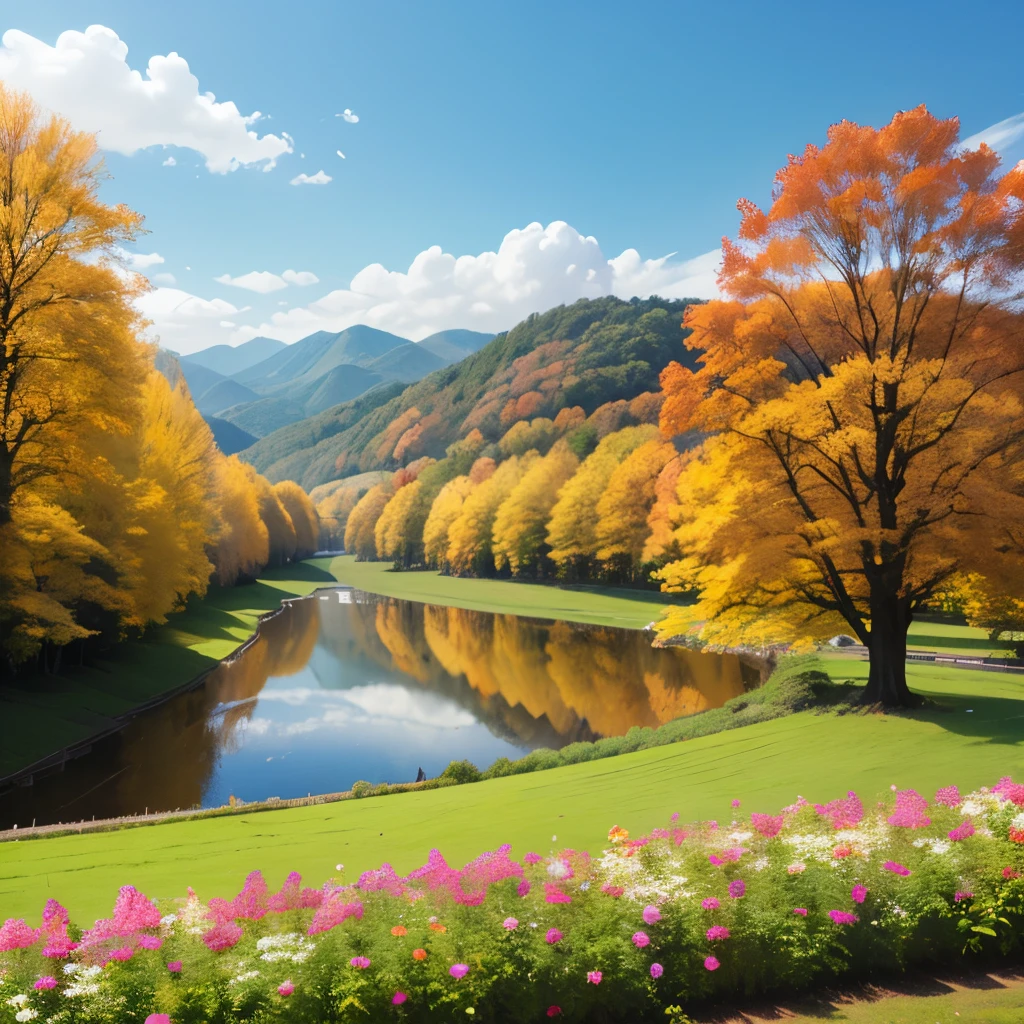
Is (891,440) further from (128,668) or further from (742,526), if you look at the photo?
(128,668)

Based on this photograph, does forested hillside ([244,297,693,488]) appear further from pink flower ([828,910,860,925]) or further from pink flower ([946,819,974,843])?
pink flower ([828,910,860,925])

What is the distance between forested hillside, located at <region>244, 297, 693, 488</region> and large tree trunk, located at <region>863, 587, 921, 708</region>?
83.1 metres

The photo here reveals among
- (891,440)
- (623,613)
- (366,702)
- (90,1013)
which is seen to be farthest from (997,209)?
(623,613)

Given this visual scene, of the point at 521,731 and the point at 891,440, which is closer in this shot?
the point at 891,440

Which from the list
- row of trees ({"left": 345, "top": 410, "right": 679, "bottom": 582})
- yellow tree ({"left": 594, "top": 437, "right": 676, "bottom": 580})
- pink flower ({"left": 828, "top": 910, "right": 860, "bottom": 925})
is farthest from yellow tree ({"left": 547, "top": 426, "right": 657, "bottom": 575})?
pink flower ({"left": 828, "top": 910, "right": 860, "bottom": 925})

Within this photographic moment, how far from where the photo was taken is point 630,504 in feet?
207

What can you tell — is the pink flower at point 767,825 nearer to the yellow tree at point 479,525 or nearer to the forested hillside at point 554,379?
the yellow tree at point 479,525

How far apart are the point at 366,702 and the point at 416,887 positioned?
26381 mm

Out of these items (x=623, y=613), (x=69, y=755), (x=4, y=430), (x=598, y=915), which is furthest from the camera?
(x=623, y=613)

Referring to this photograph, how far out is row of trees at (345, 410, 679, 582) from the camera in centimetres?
6319

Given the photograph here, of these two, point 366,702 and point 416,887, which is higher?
point 416,887

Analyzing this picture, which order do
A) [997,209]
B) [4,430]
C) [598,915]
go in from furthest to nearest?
[4,430] < [997,209] < [598,915]

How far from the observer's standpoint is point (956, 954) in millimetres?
6555

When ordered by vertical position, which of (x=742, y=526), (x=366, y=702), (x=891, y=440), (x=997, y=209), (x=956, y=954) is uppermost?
(x=997, y=209)
